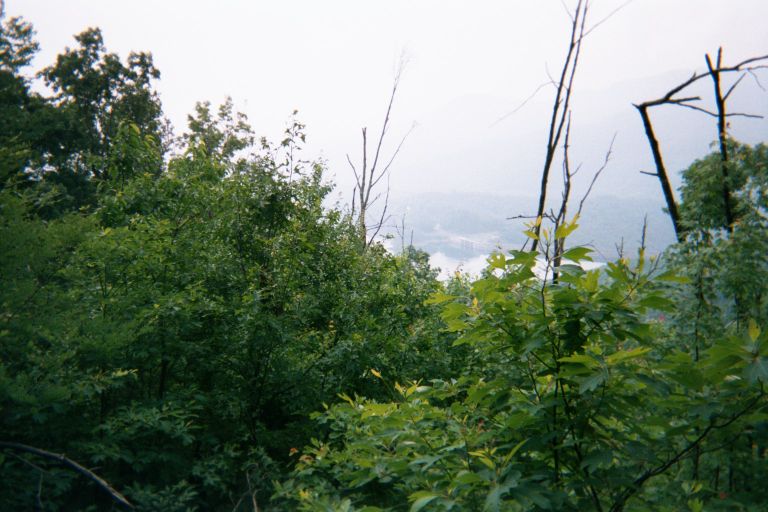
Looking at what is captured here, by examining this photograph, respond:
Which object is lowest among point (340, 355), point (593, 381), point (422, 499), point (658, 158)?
point (340, 355)

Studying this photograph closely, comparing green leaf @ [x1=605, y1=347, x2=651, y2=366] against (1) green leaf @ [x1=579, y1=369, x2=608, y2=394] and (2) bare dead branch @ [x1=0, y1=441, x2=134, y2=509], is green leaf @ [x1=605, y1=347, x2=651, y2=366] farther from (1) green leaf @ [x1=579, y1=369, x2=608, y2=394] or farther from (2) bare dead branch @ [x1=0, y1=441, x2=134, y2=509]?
(2) bare dead branch @ [x1=0, y1=441, x2=134, y2=509]

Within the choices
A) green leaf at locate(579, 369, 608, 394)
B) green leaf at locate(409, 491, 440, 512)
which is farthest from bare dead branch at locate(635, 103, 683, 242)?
green leaf at locate(409, 491, 440, 512)

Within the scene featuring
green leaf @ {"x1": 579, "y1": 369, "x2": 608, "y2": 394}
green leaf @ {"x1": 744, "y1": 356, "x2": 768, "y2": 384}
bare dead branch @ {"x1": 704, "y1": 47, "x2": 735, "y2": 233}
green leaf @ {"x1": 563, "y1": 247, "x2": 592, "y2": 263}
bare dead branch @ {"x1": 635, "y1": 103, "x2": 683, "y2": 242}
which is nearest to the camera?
green leaf @ {"x1": 744, "y1": 356, "x2": 768, "y2": 384}

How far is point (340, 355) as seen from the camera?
5.36 metres

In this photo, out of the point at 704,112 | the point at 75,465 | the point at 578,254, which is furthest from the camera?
the point at 704,112

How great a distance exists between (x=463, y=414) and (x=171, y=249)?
3.84 m

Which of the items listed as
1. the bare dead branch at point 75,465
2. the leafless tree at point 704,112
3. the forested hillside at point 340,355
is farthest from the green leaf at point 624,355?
the leafless tree at point 704,112

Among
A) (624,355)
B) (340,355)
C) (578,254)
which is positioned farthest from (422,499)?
(340,355)

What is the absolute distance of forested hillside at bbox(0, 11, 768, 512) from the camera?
169 cm

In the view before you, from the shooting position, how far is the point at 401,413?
216 centimetres

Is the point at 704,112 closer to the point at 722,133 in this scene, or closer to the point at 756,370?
the point at 722,133

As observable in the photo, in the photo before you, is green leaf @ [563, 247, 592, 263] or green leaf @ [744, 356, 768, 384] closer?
green leaf @ [744, 356, 768, 384]

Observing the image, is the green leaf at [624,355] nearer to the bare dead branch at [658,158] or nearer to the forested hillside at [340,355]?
the forested hillside at [340,355]

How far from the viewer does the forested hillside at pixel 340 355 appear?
66.7 inches
